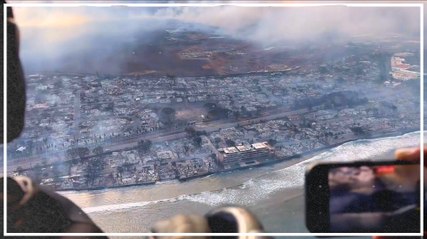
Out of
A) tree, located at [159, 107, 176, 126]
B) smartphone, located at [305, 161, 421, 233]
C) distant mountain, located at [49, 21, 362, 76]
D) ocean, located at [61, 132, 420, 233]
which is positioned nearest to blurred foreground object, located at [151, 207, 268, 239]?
ocean, located at [61, 132, 420, 233]

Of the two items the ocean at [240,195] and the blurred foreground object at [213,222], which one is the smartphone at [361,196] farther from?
the blurred foreground object at [213,222]

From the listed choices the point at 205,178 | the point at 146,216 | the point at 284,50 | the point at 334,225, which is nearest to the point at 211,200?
the point at 205,178

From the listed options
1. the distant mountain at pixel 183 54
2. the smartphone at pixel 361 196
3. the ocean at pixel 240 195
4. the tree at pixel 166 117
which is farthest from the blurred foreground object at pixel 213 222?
the distant mountain at pixel 183 54

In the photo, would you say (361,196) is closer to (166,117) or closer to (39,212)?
(166,117)

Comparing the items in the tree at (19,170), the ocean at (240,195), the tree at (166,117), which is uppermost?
the tree at (166,117)

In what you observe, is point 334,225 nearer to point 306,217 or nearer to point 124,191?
point 306,217
